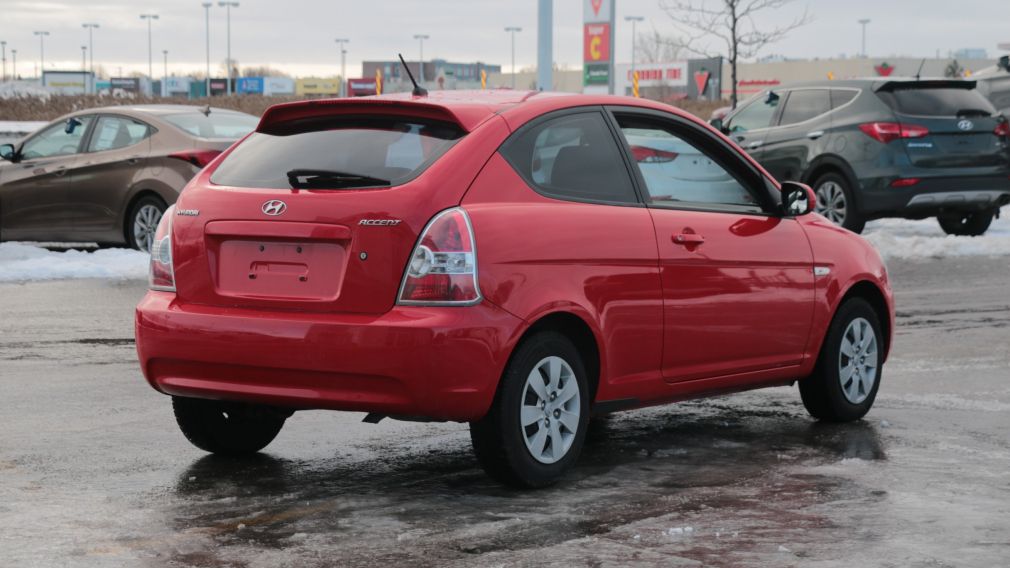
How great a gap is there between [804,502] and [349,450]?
2105 millimetres

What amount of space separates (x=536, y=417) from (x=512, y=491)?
1.00 feet

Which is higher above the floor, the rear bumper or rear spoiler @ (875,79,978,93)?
rear spoiler @ (875,79,978,93)

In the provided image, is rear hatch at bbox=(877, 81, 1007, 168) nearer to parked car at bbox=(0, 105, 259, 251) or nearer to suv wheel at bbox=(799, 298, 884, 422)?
parked car at bbox=(0, 105, 259, 251)

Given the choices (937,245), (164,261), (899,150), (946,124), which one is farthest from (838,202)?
(164,261)

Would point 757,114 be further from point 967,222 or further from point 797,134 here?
point 967,222

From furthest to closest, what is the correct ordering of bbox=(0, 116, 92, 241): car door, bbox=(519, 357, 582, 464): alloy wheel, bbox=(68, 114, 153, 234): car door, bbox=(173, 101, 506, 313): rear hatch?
bbox=(0, 116, 92, 241): car door → bbox=(68, 114, 153, 234): car door → bbox=(519, 357, 582, 464): alloy wheel → bbox=(173, 101, 506, 313): rear hatch

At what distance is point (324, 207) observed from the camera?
6207 millimetres

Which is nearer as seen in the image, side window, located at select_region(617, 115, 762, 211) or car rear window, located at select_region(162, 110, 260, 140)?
side window, located at select_region(617, 115, 762, 211)

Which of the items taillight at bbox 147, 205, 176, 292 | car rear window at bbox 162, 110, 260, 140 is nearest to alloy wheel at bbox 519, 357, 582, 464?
taillight at bbox 147, 205, 176, 292

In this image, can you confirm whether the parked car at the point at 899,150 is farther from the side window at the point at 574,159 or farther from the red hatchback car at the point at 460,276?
the side window at the point at 574,159

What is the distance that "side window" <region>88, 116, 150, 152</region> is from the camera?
1728 centimetres

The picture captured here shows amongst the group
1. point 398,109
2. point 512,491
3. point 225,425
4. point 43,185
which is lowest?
point 512,491

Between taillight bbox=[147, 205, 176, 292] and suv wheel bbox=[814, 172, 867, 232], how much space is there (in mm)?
12689

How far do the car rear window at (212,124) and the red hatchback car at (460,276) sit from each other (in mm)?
10120
